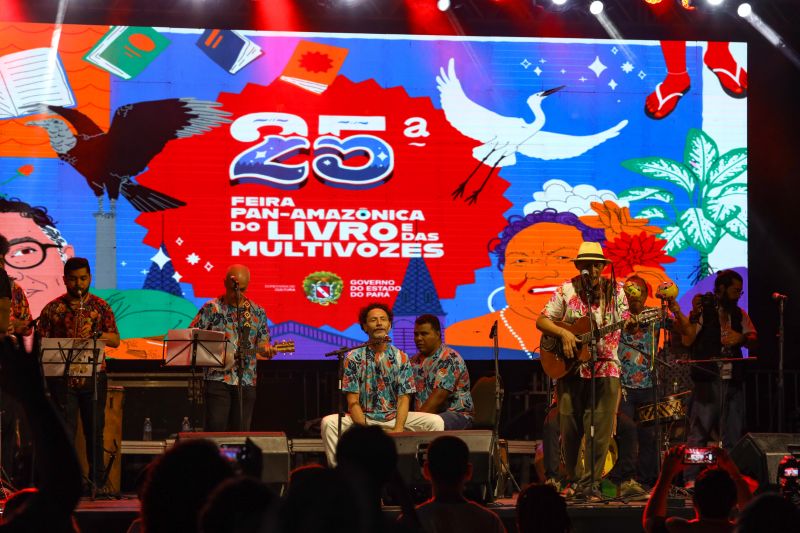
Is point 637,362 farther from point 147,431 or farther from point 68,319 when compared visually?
point 68,319

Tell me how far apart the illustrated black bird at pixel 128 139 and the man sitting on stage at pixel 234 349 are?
195 cm

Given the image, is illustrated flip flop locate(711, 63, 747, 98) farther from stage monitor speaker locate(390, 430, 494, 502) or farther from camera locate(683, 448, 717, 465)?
camera locate(683, 448, 717, 465)

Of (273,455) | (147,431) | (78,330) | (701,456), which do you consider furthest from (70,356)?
(701,456)

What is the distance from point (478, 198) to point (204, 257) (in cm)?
267

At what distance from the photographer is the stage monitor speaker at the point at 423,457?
7316 mm

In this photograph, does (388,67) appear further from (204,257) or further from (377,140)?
(204,257)

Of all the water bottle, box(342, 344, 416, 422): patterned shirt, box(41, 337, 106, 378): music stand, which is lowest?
the water bottle

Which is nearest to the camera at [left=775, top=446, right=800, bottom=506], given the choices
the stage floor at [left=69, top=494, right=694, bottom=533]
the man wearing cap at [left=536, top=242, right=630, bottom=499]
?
the stage floor at [left=69, top=494, right=694, bottom=533]

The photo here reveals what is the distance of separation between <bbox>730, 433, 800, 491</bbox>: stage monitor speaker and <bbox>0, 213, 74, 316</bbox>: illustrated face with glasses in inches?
241

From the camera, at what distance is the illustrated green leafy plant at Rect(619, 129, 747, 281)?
1087 cm

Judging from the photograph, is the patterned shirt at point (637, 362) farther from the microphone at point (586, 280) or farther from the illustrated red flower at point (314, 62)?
the illustrated red flower at point (314, 62)

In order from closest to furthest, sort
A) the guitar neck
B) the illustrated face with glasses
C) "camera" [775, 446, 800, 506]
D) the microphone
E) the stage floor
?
"camera" [775, 446, 800, 506] → the stage floor → the guitar neck → the microphone → the illustrated face with glasses

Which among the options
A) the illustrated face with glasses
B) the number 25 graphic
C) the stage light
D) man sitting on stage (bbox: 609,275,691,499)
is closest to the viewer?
man sitting on stage (bbox: 609,275,691,499)

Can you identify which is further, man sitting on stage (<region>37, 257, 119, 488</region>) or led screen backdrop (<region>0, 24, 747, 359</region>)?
led screen backdrop (<region>0, 24, 747, 359</region>)
